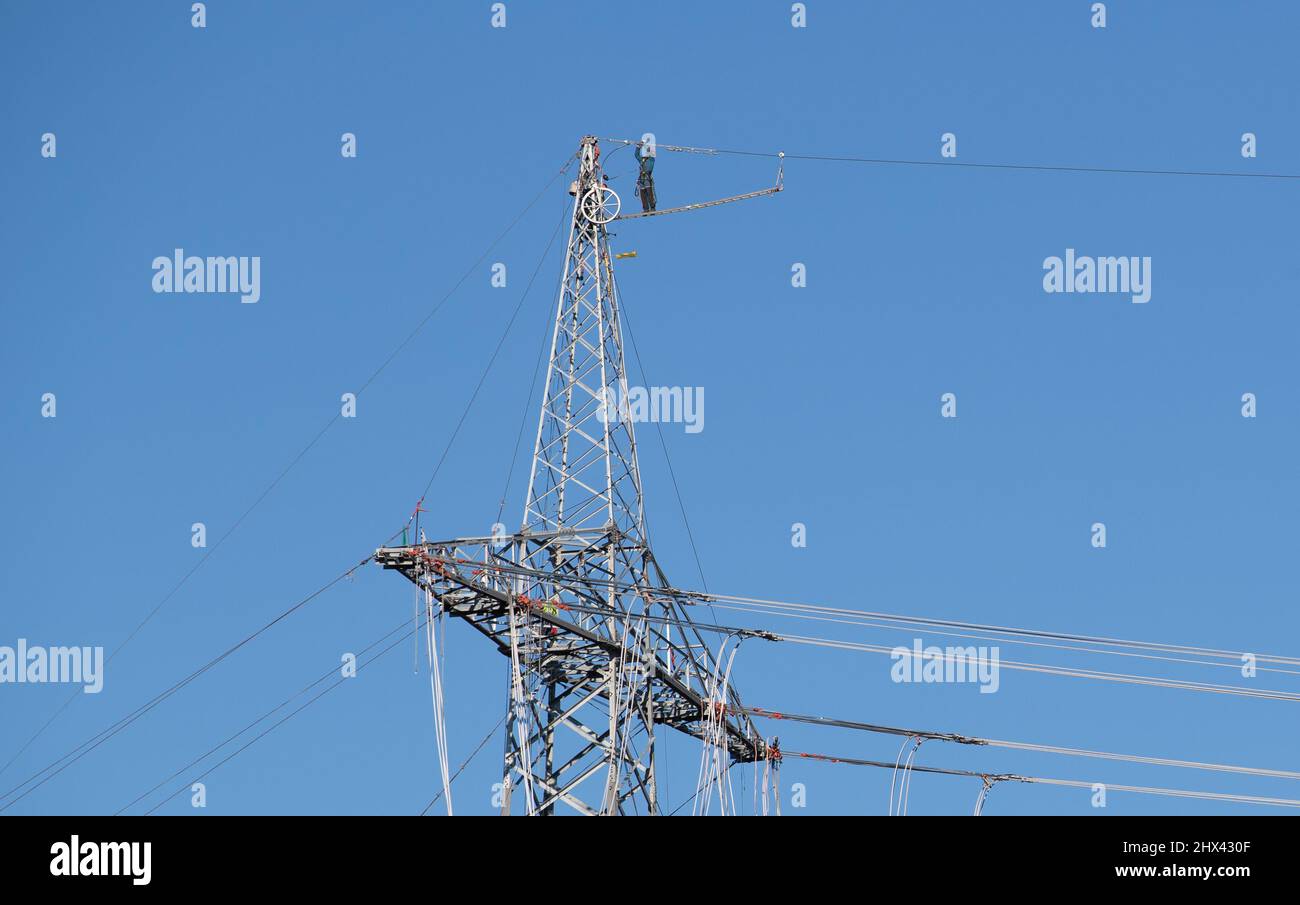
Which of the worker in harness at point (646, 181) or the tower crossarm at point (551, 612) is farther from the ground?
the worker in harness at point (646, 181)

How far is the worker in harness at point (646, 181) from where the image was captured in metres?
72.2

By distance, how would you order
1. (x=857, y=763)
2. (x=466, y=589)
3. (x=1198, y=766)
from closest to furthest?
(x=1198, y=766) → (x=466, y=589) → (x=857, y=763)

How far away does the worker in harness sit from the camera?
237 feet

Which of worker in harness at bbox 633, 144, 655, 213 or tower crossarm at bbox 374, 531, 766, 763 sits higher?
worker in harness at bbox 633, 144, 655, 213

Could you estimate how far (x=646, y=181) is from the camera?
7219 cm
